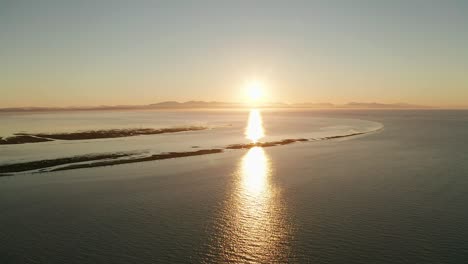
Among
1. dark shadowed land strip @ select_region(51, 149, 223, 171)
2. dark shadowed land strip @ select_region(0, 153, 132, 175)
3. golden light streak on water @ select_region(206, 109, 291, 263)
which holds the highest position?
dark shadowed land strip @ select_region(0, 153, 132, 175)

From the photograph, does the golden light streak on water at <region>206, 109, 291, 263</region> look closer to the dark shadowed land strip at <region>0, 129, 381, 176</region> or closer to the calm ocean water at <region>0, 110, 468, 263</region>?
the calm ocean water at <region>0, 110, 468, 263</region>

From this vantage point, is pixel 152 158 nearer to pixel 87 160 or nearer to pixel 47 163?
pixel 87 160

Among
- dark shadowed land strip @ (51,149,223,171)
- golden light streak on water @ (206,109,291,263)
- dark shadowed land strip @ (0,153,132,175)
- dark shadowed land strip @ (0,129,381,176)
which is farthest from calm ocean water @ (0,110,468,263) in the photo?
dark shadowed land strip @ (0,153,132,175)

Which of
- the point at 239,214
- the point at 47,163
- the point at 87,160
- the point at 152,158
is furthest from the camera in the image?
the point at 152,158

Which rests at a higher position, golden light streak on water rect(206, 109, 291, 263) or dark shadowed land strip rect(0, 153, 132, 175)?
dark shadowed land strip rect(0, 153, 132, 175)

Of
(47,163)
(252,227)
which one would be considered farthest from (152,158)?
(252,227)

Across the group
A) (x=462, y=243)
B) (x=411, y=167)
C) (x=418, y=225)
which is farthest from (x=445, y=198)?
(x=411, y=167)

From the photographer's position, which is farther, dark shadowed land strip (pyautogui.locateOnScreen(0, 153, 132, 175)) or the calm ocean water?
dark shadowed land strip (pyautogui.locateOnScreen(0, 153, 132, 175))

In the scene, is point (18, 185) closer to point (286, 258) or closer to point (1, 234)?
point (1, 234)
